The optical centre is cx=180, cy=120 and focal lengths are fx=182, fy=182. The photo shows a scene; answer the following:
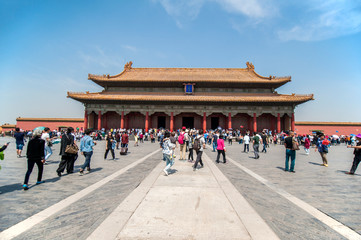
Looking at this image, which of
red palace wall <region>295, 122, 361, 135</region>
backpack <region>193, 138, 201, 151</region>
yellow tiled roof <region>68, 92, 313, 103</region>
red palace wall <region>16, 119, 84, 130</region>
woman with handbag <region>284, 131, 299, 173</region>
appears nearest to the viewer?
woman with handbag <region>284, 131, 299, 173</region>

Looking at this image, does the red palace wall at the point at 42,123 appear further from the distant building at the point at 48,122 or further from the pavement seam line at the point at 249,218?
the pavement seam line at the point at 249,218

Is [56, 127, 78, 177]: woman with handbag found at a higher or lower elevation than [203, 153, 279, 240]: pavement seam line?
higher

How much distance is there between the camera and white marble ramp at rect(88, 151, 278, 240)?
255 cm

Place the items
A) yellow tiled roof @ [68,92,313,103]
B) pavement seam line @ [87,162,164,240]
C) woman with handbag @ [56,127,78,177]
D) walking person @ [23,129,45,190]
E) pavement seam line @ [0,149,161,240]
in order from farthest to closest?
yellow tiled roof @ [68,92,313,103]
woman with handbag @ [56,127,78,177]
walking person @ [23,129,45,190]
pavement seam line @ [0,149,161,240]
pavement seam line @ [87,162,164,240]

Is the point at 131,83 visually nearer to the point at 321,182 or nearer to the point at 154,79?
Answer: the point at 154,79

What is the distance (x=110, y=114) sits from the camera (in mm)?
28547

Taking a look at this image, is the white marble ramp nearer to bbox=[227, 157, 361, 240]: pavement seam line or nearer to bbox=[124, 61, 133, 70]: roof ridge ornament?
bbox=[227, 157, 361, 240]: pavement seam line

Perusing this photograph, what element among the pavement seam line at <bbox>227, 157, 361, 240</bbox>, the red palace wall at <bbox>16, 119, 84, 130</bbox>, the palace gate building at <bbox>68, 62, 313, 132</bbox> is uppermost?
the palace gate building at <bbox>68, 62, 313, 132</bbox>

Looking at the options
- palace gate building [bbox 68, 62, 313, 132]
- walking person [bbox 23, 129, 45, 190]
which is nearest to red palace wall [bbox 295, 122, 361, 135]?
palace gate building [bbox 68, 62, 313, 132]

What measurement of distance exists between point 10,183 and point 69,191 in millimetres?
2037

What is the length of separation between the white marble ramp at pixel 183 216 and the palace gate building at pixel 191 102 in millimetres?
21736

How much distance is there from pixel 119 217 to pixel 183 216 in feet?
3.44

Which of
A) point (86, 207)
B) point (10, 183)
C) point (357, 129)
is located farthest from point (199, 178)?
point (357, 129)

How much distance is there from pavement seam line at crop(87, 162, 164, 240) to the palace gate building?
72.1 ft
